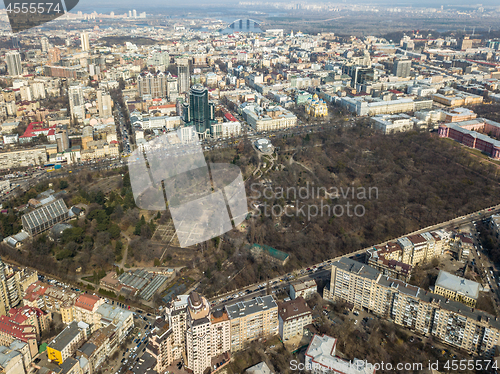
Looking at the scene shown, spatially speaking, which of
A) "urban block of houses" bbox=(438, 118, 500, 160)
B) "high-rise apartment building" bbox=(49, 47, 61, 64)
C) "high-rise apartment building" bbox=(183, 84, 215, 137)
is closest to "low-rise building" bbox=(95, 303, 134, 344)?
"high-rise apartment building" bbox=(183, 84, 215, 137)

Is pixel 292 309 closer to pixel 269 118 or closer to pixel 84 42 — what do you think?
pixel 269 118

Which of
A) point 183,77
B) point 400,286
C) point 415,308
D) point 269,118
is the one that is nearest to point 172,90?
point 183,77

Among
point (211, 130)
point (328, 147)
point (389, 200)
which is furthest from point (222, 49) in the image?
point (389, 200)

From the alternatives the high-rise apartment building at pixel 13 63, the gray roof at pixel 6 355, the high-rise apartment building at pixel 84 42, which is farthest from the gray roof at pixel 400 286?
the high-rise apartment building at pixel 84 42

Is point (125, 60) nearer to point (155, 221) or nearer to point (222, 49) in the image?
point (222, 49)

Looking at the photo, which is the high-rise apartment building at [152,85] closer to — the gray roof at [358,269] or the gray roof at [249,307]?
the gray roof at [358,269]

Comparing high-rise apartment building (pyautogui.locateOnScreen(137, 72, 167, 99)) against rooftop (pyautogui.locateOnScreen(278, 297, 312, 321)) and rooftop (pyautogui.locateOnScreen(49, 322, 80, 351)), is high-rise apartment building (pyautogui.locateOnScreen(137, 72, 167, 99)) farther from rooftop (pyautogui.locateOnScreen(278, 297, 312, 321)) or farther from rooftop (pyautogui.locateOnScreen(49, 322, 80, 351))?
rooftop (pyautogui.locateOnScreen(278, 297, 312, 321))

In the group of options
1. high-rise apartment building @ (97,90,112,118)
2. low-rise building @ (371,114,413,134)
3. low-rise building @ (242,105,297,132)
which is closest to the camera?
low-rise building @ (371,114,413,134)
